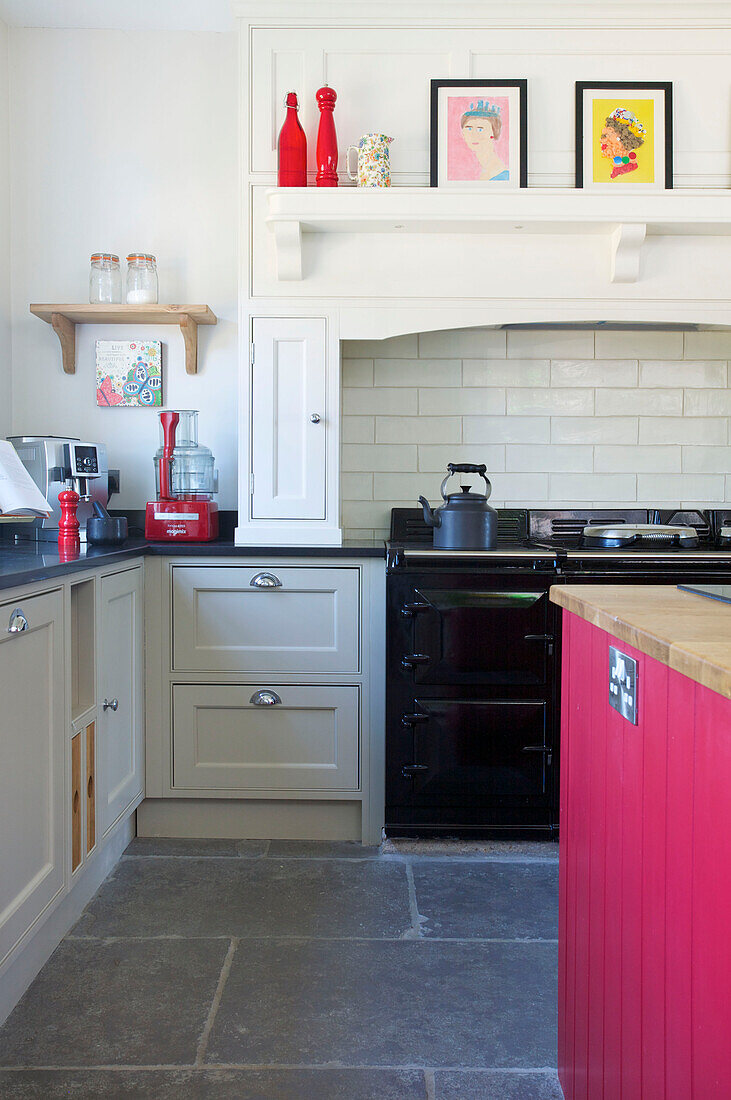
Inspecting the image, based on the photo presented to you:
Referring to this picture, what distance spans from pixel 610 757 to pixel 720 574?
1.58 m

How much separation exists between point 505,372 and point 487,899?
180 cm

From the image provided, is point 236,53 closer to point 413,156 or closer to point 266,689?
point 413,156

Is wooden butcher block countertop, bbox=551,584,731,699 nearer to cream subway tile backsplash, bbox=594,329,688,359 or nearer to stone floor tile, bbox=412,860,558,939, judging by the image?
stone floor tile, bbox=412,860,558,939

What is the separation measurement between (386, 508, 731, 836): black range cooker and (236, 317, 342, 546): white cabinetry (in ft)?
1.24

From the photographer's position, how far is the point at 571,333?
10.4ft

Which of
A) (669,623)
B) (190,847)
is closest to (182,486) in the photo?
(190,847)

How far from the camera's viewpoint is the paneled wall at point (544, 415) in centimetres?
316

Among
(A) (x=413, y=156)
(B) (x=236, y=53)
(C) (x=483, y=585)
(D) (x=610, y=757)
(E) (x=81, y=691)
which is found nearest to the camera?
(D) (x=610, y=757)

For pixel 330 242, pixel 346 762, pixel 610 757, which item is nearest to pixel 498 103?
pixel 330 242

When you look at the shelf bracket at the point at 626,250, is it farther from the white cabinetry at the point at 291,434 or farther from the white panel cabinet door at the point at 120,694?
the white panel cabinet door at the point at 120,694

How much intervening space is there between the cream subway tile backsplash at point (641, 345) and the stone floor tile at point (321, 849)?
1895 mm

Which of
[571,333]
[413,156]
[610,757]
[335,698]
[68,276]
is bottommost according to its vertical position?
[335,698]

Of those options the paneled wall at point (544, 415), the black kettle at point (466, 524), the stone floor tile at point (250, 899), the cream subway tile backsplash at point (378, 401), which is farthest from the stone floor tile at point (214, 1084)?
the cream subway tile backsplash at point (378, 401)

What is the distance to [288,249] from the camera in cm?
271
